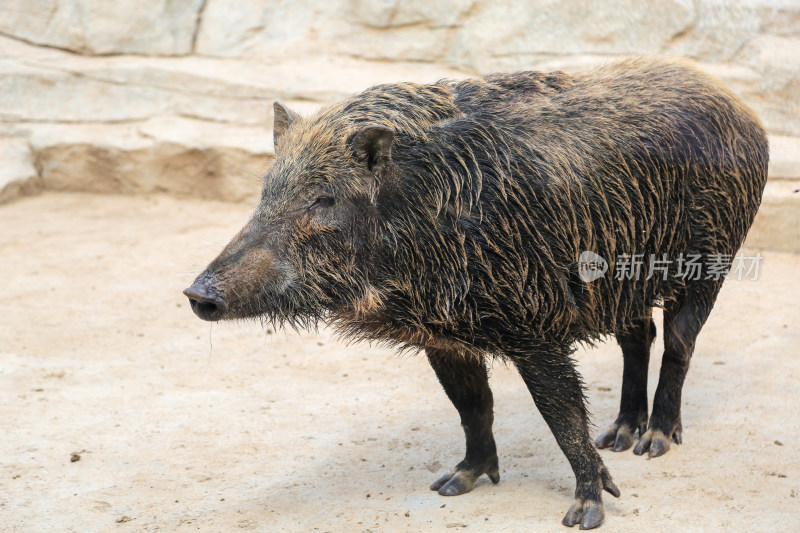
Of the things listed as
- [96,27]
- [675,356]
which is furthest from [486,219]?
[96,27]

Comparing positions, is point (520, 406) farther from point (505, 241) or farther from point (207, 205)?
point (207, 205)

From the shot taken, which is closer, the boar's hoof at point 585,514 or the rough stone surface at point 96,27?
the boar's hoof at point 585,514

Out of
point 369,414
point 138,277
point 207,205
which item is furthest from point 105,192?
point 369,414

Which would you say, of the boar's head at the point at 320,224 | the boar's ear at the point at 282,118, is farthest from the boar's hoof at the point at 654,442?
the boar's ear at the point at 282,118

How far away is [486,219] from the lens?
12.8 feet

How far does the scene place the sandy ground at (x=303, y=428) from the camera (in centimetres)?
426

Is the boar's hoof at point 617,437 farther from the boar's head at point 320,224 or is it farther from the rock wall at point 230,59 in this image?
the rock wall at point 230,59

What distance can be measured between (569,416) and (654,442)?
3.56ft

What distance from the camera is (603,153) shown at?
4.13 metres

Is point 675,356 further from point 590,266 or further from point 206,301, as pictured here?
point 206,301

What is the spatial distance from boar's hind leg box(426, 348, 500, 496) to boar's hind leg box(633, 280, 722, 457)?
38.3 inches

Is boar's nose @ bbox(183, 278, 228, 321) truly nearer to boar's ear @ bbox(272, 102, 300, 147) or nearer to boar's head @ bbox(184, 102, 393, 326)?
boar's head @ bbox(184, 102, 393, 326)

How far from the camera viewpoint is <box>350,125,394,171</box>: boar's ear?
3.74 meters

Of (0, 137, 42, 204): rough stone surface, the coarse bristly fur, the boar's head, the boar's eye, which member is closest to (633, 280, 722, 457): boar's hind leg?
the coarse bristly fur
